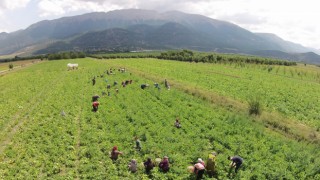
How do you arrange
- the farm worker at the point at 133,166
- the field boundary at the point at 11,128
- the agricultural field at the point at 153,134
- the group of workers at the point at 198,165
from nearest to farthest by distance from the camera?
the group of workers at the point at 198,165, the farm worker at the point at 133,166, the agricultural field at the point at 153,134, the field boundary at the point at 11,128

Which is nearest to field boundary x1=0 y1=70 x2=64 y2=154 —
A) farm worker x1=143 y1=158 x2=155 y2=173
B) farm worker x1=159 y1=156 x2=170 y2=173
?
farm worker x1=143 y1=158 x2=155 y2=173

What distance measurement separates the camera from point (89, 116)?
36.8 meters

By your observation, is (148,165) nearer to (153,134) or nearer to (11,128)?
(153,134)

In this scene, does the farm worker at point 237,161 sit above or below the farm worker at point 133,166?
above

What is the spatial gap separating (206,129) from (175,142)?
15.2ft

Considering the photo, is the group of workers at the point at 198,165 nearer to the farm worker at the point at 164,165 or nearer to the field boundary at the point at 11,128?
the farm worker at the point at 164,165

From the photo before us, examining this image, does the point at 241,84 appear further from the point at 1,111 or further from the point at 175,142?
the point at 1,111

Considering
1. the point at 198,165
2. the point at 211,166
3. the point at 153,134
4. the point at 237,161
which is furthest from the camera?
the point at 153,134

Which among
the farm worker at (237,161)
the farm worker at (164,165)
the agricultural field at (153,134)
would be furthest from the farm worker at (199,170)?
the farm worker at (237,161)

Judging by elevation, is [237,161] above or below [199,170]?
above

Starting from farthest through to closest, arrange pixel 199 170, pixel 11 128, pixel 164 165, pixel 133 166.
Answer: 1. pixel 11 128
2. pixel 133 166
3. pixel 164 165
4. pixel 199 170

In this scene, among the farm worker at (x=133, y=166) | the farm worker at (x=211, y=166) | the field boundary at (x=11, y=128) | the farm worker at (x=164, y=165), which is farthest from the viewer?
the field boundary at (x=11, y=128)

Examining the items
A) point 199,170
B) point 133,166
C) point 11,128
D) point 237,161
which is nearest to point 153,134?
point 133,166

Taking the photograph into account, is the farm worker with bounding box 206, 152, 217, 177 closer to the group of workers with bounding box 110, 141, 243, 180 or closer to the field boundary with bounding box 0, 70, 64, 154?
the group of workers with bounding box 110, 141, 243, 180
